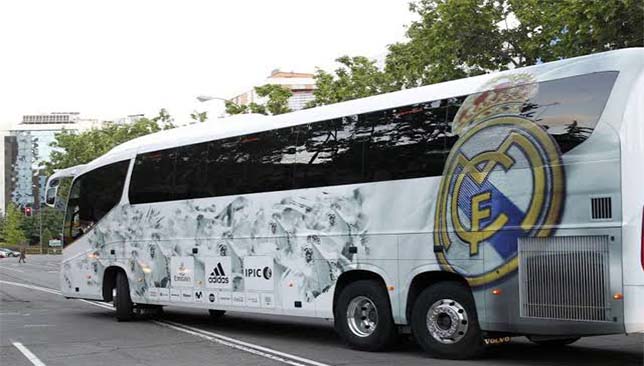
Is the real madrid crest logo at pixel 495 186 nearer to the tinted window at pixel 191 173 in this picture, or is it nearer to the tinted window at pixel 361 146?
the tinted window at pixel 361 146

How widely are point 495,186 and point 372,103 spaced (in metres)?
2.58

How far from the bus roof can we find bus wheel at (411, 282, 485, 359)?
2.59 metres

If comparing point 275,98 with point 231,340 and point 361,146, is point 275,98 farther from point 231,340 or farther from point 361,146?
point 361,146

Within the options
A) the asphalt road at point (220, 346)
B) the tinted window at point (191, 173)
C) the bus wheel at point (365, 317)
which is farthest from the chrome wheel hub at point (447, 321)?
the tinted window at point (191, 173)

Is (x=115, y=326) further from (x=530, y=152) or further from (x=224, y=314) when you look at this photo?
(x=530, y=152)

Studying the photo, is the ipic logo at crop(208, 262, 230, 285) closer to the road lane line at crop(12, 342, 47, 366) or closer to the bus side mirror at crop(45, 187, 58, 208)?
the road lane line at crop(12, 342, 47, 366)

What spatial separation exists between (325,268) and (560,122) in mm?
4406

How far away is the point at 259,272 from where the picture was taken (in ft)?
43.4

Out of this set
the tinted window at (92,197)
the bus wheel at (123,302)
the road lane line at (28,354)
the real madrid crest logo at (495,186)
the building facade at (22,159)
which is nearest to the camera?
the real madrid crest logo at (495,186)

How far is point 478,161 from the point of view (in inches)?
391

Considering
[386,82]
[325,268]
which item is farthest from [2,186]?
[325,268]

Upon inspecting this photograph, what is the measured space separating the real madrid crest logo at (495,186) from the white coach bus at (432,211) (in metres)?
0.02

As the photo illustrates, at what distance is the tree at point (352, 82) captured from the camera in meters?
30.9

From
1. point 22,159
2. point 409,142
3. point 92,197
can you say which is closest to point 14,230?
point 22,159
